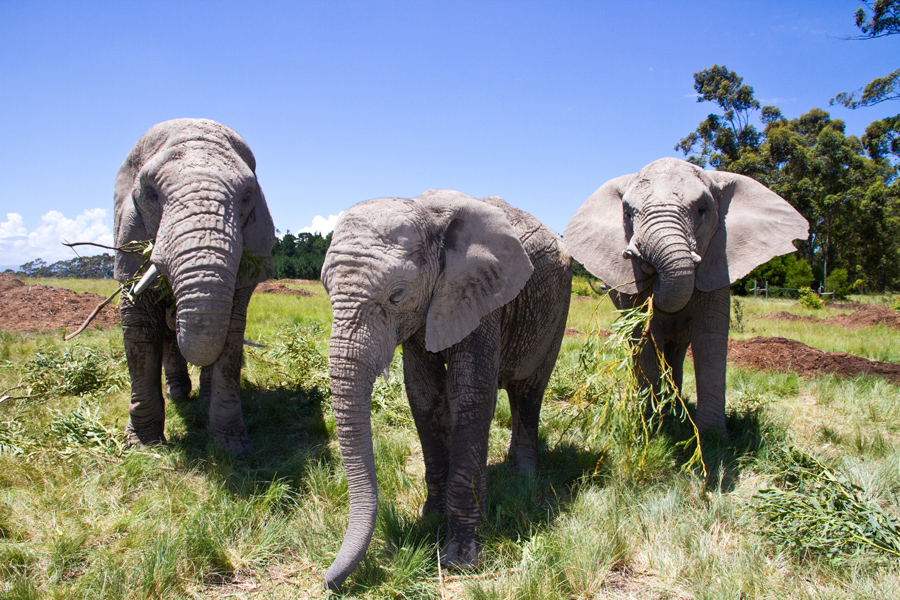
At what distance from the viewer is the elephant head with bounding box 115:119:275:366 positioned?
3.86 m

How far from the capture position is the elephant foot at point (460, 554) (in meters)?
3.41

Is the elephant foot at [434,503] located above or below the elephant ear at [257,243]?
below

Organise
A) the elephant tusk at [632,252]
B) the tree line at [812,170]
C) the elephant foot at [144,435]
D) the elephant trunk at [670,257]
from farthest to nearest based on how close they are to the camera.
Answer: the tree line at [812,170] < the elephant foot at [144,435] < the elephant tusk at [632,252] < the elephant trunk at [670,257]

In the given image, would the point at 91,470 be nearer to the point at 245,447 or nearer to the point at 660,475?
the point at 245,447

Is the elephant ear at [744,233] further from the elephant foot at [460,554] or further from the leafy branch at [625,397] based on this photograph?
the elephant foot at [460,554]

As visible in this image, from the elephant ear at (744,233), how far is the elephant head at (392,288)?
7.91ft

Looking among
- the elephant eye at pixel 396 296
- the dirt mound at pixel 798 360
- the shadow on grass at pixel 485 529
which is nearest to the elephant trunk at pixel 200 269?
the elephant eye at pixel 396 296

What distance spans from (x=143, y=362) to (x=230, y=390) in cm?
86

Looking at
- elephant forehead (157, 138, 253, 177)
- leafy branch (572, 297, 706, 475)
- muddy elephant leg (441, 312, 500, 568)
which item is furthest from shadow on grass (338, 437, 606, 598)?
elephant forehead (157, 138, 253, 177)

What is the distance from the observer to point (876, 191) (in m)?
31.1

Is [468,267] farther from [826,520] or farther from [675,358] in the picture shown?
[675,358]

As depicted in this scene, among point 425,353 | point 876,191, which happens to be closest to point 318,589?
point 425,353

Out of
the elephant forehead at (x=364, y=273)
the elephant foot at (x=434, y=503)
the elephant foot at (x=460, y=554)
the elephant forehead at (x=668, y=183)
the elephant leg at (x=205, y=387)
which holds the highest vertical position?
the elephant forehead at (x=668, y=183)

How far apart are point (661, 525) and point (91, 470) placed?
4.48 metres
